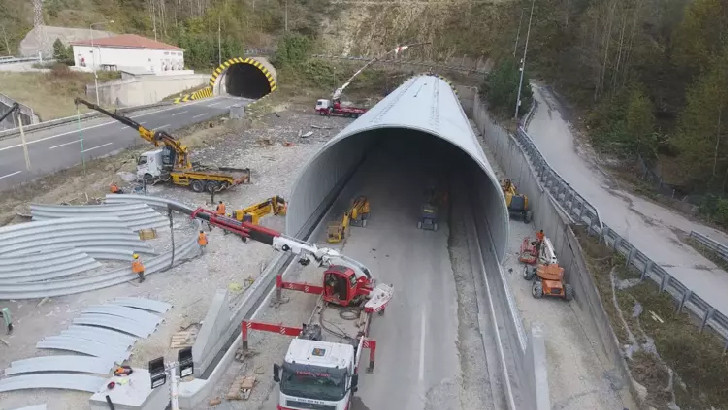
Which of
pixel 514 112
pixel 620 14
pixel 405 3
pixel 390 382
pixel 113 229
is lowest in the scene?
pixel 390 382

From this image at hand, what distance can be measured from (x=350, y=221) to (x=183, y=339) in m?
9.76

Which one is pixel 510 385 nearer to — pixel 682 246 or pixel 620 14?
pixel 682 246

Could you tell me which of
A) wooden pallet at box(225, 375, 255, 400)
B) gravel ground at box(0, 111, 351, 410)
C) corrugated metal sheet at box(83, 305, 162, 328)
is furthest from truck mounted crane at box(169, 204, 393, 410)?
corrugated metal sheet at box(83, 305, 162, 328)

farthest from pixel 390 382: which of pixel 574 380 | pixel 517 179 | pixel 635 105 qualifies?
pixel 635 105

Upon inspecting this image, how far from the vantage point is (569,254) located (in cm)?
1731

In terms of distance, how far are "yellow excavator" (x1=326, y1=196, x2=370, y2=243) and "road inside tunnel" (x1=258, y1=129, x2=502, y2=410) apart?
1.03 feet

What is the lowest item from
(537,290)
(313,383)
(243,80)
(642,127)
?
(537,290)

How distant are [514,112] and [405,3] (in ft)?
132

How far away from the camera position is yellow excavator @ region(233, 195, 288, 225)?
63.6 feet

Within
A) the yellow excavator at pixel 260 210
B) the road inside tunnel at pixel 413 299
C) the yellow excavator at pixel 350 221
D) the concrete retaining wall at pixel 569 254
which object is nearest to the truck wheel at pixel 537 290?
the concrete retaining wall at pixel 569 254

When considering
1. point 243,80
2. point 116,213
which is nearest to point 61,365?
point 116,213

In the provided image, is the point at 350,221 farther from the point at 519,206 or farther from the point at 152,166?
the point at 152,166

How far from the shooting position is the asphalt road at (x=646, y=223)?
15.0 meters

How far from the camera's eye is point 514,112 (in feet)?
122
